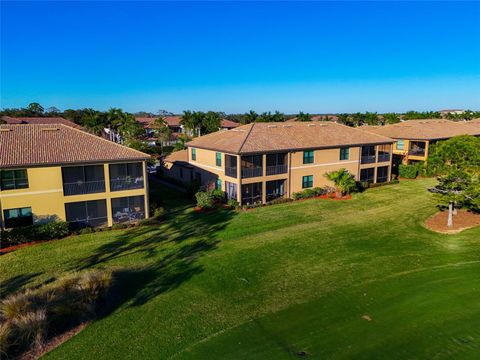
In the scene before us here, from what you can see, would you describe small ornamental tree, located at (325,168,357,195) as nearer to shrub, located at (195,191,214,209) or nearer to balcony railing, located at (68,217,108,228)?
shrub, located at (195,191,214,209)

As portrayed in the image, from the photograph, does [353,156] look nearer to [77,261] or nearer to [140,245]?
[140,245]

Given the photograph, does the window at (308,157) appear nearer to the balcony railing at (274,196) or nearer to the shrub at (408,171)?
the balcony railing at (274,196)

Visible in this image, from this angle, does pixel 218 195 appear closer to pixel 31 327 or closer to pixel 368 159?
pixel 368 159

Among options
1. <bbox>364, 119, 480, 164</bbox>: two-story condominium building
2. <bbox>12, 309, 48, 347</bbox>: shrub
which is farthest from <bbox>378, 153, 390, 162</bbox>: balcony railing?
<bbox>12, 309, 48, 347</bbox>: shrub

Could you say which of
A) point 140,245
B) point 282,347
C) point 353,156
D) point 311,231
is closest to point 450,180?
point 311,231

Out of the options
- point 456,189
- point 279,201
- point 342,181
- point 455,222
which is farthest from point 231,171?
point 455,222
